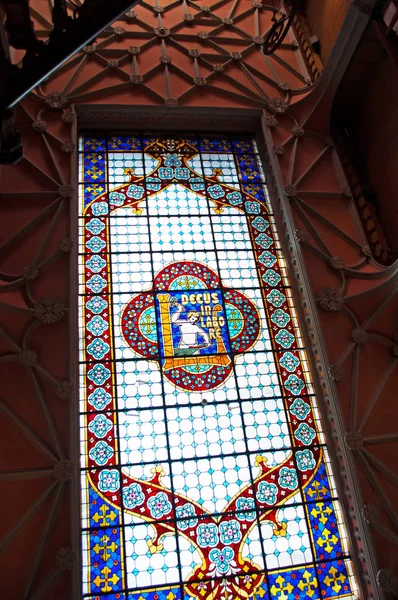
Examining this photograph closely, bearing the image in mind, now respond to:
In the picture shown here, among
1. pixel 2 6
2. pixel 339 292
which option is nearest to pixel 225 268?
pixel 339 292

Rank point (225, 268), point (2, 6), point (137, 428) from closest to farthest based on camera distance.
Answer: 1. point (2, 6)
2. point (137, 428)
3. point (225, 268)

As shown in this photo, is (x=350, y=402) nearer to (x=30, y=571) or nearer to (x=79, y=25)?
(x=30, y=571)

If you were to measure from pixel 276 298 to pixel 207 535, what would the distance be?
415 cm

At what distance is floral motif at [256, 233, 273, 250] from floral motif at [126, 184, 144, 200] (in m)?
2.39

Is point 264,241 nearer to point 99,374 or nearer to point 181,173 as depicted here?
point 181,173

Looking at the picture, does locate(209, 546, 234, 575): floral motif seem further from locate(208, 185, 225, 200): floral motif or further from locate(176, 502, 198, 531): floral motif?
locate(208, 185, 225, 200): floral motif

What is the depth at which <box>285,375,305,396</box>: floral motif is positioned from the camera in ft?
29.9

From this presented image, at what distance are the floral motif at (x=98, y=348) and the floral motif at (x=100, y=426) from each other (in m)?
1.00

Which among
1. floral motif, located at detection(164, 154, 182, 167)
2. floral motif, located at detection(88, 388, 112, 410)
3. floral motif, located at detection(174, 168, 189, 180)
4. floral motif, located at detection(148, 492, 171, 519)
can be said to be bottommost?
floral motif, located at detection(148, 492, 171, 519)

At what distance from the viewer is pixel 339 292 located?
31.7ft

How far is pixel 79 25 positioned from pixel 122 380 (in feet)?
16.5

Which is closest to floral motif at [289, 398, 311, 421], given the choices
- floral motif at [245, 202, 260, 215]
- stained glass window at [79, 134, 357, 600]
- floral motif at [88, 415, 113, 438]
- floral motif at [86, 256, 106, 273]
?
stained glass window at [79, 134, 357, 600]

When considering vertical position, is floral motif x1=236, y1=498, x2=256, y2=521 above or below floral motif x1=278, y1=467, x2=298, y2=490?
below

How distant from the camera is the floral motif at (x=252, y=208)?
1095 cm
